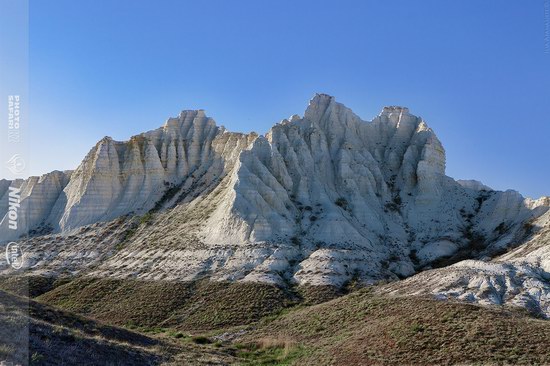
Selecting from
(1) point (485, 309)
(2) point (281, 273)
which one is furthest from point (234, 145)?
(1) point (485, 309)

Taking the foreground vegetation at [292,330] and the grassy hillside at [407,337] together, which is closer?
the foreground vegetation at [292,330]

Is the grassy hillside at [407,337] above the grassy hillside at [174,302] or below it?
below

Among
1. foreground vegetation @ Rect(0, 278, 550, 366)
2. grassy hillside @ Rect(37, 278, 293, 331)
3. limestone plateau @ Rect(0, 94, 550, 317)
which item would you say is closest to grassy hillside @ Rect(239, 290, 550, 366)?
foreground vegetation @ Rect(0, 278, 550, 366)

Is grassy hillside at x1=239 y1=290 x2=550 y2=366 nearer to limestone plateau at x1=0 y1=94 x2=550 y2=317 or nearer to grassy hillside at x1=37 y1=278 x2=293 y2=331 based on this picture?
limestone plateau at x1=0 y1=94 x2=550 y2=317

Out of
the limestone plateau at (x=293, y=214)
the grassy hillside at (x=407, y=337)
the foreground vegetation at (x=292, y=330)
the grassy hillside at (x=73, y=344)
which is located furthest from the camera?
the limestone plateau at (x=293, y=214)

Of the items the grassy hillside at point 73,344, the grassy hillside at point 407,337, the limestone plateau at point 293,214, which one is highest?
the limestone plateau at point 293,214

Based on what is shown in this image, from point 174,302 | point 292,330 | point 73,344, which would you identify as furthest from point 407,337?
point 174,302

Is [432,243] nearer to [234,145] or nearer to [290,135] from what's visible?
[290,135]

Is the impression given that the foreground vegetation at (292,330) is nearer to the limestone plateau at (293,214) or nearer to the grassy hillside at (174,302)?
the grassy hillside at (174,302)

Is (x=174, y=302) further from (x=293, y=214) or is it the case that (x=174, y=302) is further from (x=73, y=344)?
(x=73, y=344)

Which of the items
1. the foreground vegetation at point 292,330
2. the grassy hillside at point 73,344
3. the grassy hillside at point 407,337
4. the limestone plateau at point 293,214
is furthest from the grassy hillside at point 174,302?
the grassy hillside at point 73,344
